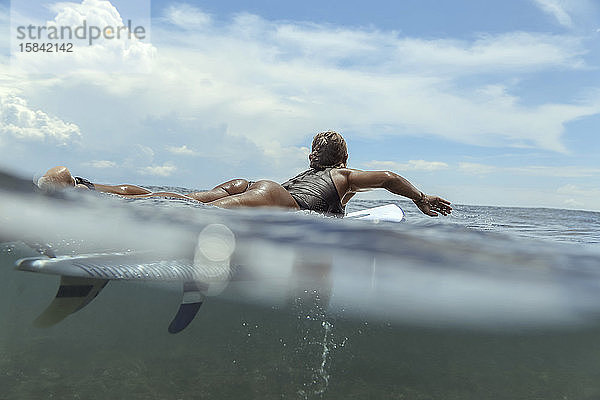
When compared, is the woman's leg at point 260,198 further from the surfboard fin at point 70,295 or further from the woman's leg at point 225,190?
the surfboard fin at point 70,295

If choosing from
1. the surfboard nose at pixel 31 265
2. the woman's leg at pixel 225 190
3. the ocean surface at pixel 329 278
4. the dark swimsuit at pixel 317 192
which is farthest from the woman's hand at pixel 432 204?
the surfboard nose at pixel 31 265

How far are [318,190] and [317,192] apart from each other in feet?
0.10

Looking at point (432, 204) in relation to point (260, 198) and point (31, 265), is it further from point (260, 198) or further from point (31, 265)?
point (31, 265)

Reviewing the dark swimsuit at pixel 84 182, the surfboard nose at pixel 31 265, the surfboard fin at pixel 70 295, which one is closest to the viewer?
the surfboard nose at pixel 31 265

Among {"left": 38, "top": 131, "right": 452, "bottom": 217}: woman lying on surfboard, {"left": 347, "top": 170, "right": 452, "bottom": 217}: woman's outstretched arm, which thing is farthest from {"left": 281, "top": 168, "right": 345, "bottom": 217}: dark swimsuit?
{"left": 347, "top": 170, "right": 452, "bottom": 217}: woman's outstretched arm

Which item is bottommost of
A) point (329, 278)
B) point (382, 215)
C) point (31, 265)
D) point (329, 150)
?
point (329, 278)

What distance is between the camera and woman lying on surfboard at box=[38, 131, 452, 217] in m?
4.99

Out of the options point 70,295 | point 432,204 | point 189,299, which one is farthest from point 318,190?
point 70,295

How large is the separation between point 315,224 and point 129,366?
337 inches

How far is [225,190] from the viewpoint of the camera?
212 inches

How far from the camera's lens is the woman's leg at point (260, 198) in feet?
16.1

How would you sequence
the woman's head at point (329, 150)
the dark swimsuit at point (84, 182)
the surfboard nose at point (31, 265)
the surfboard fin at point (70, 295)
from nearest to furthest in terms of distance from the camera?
the surfboard nose at point (31, 265) < the surfboard fin at point (70, 295) < the dark swimsuit at point (84, 182) < the woman's head at point (329, 150)

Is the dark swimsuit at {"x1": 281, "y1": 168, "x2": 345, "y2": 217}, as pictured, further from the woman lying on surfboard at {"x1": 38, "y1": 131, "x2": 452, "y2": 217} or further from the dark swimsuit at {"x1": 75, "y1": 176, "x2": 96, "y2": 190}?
the dark swimsuit at {"x1": 75, "y1": 176, "x2": 96, "y2": 190}

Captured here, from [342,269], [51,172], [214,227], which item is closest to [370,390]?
[342,269]
